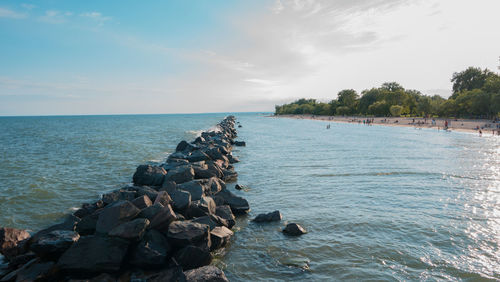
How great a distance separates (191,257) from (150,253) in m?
0.90

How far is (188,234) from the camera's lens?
657 cm

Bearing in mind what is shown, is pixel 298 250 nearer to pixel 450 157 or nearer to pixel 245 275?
pixel 245 275

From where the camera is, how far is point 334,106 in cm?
16000

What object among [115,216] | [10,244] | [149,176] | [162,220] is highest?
[115,216]

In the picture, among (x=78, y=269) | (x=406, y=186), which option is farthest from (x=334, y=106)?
(x=78, y=269)

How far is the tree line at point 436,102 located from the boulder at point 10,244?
277 feet

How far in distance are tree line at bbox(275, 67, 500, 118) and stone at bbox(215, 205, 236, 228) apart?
79262 millimetres

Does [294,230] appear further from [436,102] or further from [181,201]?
[436,102]

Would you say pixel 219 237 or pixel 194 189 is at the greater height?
pixel 194 189

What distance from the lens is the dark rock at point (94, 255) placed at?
18.9 feet

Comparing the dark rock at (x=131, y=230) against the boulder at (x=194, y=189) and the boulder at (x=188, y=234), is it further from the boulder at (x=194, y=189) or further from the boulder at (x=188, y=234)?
the boulder at (x=194, y=189)

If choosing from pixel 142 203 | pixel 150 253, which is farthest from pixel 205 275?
pixel 142 203

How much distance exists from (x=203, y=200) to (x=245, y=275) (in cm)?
317

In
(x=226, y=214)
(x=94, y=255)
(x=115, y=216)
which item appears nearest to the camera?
(x=94, y=255)
